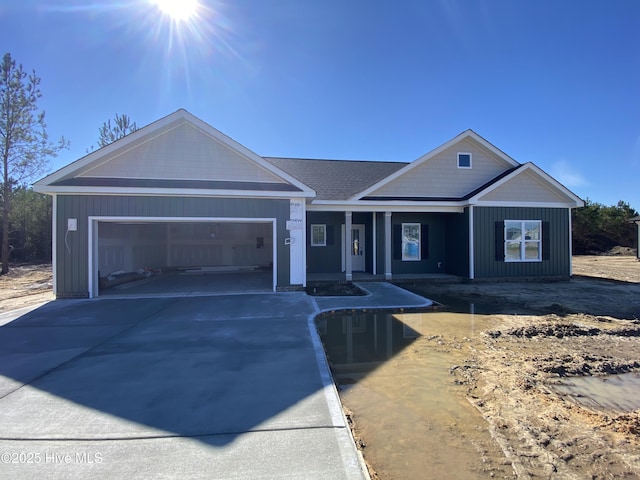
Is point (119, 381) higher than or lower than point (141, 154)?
lower

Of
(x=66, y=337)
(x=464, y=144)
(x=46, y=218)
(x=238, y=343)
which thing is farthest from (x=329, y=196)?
(x=46, y=218)

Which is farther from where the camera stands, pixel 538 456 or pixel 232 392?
pixel 232 392

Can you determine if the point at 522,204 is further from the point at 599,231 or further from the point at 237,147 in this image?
the point at 599,231

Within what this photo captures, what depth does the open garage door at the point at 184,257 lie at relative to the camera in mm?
11219

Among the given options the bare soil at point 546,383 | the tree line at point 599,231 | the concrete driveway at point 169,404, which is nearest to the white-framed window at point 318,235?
the bare soil at point 546,383

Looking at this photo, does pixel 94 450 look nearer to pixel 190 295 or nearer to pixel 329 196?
pixel 190 295

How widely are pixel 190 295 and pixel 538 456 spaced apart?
344 inches

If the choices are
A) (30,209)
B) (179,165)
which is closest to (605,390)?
(179,165)

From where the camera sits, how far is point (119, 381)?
389 centimetres

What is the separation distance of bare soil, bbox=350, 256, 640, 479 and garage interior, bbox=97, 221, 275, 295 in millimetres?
7657

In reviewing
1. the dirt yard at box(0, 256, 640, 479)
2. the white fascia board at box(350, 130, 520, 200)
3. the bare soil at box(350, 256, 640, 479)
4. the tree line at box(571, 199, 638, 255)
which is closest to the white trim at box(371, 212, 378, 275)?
the white fascia board at box(350, 130, 520, 200)

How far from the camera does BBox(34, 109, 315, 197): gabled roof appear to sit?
954 cm

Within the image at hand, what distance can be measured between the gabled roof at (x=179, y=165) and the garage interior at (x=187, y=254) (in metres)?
2.76

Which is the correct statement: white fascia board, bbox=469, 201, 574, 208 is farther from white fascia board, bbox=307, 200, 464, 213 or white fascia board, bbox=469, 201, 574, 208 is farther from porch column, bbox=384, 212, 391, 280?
Answer: porch column, bbox=384, 212, 391, 280
